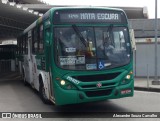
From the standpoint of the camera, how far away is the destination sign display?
9422 millimetres

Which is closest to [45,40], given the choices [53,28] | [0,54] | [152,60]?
[53,28]

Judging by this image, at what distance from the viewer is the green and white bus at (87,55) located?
904 cm

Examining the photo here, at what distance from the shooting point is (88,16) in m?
9.62

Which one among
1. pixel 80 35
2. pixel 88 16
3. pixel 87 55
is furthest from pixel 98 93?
pixel 88 16

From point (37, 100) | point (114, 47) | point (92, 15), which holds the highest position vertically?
point (92, 15)

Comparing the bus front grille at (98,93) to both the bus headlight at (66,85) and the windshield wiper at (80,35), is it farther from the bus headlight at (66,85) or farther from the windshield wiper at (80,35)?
the windshield wiper at (80,35)

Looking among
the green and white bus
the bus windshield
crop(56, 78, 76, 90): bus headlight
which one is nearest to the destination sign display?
the green and white bus

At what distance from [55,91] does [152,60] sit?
1266 cm

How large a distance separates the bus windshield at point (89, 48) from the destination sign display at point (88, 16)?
0.22m

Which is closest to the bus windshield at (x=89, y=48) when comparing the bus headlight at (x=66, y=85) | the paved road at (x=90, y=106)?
the bus headlight at (x=66, y=85)

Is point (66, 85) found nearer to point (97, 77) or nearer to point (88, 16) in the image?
point (97, 77)

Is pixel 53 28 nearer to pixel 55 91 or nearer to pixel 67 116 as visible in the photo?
pixel 55 91

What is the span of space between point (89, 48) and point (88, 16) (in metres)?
1.00

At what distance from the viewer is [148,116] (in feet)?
29.9
